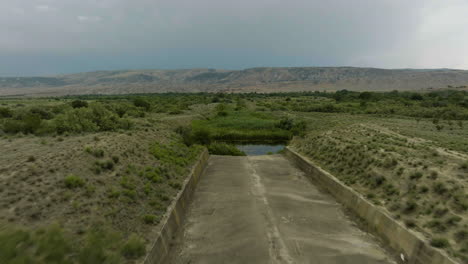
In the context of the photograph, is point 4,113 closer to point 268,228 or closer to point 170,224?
point 170,224

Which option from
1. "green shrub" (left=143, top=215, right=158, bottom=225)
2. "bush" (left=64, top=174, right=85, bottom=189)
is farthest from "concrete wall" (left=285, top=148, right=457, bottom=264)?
"bush" (left=64, top=174, right=85, bottom=189)

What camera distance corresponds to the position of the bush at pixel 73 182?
895 centimetres

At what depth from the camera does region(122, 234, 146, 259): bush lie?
7.14 meters

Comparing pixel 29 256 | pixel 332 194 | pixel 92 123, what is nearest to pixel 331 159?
pixel 332 194

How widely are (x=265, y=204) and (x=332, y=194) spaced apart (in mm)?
4175

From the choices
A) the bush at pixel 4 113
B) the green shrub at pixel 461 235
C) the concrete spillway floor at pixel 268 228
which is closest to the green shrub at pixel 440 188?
the green shrub at pixel 461 235

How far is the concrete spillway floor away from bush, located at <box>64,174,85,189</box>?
4.13 meters

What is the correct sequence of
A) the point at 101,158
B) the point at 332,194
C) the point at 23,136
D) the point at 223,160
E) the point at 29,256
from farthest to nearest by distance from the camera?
the point at 223,160 → the point at 23,136 → the point at 332,194 → the point at 101,158 → the point at 29,256

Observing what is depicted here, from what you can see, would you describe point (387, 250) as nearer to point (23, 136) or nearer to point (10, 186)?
point (10, 186)

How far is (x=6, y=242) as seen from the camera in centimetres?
588

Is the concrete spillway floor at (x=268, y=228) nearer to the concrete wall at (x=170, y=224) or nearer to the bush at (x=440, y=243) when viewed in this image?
the concrete wall at (x=170, y=224)

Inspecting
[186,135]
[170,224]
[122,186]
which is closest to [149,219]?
[170,224]

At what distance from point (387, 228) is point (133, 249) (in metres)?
8.64

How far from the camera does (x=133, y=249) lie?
7.23 meters
